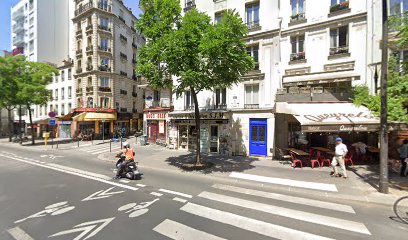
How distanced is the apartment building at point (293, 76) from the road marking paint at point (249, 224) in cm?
686

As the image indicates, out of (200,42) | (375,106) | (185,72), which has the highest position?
(200,42)

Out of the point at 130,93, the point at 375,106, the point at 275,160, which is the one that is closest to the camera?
the point at 375,106

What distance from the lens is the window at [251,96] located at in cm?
1473

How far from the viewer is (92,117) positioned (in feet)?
87.2

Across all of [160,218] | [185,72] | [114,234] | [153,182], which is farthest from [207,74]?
[114,234]

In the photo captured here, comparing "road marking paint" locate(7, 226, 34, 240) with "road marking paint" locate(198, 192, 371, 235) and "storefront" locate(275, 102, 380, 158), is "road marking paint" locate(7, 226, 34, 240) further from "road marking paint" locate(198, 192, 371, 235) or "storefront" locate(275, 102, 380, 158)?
"storefront" locate(275, 102, 380, 158)

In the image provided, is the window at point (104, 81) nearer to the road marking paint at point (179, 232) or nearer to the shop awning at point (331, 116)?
the shop awning at point (331, 116)

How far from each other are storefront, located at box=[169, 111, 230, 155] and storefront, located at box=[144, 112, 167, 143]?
2.36m

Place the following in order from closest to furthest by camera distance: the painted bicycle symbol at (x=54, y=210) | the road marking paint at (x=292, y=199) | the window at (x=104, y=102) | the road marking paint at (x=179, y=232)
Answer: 1. the road marking paint at (x=179, y=232)
2. the painted bicycle symbol at (x=54, y=210)
3. the road marking paint at (x=292, y=199)
4. the window at (x=104, y=102)

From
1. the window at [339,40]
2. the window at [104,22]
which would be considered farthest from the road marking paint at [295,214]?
the window at [104,22]

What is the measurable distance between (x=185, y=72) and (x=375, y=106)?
10.3m

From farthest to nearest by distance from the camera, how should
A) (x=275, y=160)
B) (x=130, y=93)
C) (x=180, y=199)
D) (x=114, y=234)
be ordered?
1. (x=130, y=93)
2. (x=275, y=160)
3. (x=180, y=199)
4. (x=114, y=234)

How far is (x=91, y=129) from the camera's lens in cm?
2872

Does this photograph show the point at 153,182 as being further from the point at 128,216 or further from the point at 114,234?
the point at 114,234
